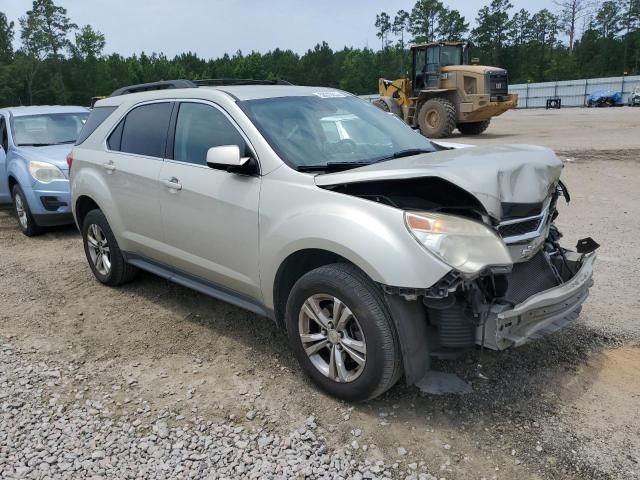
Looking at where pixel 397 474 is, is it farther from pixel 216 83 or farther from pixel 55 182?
pixel 55 182

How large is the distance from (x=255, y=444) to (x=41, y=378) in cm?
173

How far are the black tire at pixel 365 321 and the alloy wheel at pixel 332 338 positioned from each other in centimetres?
4

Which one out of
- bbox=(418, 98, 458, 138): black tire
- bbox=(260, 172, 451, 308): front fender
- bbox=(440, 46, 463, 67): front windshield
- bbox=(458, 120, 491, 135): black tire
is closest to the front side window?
bbox=(260, 172, 451, 308): front fender

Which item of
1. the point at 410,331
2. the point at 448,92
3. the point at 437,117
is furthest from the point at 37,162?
the point at 448,92

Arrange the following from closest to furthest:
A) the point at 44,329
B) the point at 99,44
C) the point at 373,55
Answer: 1. the point at 44,329
2. the point at 99,44
3. the point at 373,55

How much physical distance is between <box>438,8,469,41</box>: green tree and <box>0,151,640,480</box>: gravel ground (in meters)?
106

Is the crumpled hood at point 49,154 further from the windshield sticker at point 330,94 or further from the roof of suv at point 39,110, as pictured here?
the windshield sticker at point 330,94

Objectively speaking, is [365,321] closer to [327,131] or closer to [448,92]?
[327,131]

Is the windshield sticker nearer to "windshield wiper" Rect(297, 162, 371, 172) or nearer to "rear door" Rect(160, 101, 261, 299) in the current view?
"rear door" Rect(160, 101, 261, 299)

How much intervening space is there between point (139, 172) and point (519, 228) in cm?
298

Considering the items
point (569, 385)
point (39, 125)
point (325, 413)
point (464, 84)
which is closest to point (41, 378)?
point (325, 413)

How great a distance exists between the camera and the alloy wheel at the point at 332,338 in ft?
10.6

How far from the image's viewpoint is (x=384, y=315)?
304 cm

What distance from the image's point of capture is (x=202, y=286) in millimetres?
4277
